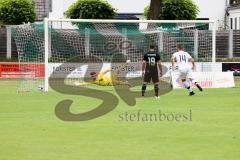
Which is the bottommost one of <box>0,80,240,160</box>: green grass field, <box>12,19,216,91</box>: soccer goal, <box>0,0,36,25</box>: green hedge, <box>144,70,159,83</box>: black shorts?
<box>0,80,240,160</box>: green grass field

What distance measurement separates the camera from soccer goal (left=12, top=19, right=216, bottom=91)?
31.0 m

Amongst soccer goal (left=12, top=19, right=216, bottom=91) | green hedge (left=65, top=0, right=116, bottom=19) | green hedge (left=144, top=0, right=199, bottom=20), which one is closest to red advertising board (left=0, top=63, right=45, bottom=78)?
soccer goal (left=12, top=19, right=216, bottom=91)

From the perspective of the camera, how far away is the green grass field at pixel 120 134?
13.0 m

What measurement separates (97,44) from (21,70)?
4.14 m

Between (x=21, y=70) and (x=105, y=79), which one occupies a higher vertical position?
(x=21, y=70)

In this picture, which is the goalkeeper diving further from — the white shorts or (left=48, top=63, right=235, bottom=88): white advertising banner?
the white shorts

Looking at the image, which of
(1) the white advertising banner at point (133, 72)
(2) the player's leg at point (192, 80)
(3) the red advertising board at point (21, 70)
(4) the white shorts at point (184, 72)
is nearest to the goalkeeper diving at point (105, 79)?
(1) the white advertising banner at point (133, 72)

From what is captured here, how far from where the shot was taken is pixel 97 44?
34.8 metres

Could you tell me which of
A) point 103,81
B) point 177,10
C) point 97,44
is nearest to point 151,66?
point 103,81

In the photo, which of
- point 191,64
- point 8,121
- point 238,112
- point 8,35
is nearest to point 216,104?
point 238,112

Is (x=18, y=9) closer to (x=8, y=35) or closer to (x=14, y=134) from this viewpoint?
(x=8, y=35)

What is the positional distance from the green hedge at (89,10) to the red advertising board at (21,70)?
10.0 m

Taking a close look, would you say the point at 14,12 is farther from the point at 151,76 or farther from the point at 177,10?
the point at 151,76

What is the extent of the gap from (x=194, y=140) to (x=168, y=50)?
19039 mm
